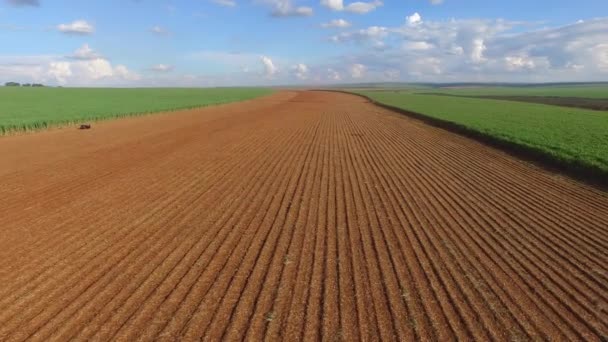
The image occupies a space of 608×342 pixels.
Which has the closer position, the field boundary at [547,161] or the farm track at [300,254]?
the farm track at [300,254]

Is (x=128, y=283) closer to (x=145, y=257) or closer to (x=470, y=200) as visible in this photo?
(x=145, y=257)

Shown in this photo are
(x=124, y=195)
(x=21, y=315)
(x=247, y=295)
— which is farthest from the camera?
(x=124, y=195)

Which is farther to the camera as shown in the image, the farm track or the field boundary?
the field boundary

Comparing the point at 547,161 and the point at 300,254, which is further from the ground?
the point at 300,254

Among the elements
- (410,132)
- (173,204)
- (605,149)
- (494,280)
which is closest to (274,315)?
(494,280)

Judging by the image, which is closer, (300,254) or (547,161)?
(300,254)

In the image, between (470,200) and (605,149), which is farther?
(605,149)

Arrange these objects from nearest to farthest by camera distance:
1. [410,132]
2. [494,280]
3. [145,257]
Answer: [494,280], [145,257], [410,132]
